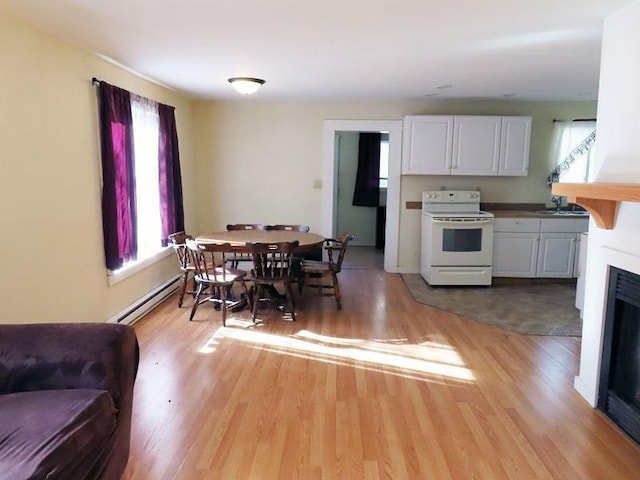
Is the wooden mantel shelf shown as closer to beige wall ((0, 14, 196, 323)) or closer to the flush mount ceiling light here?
the flush mount ceiling light

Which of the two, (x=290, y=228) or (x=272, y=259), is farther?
(x=290, y=228)

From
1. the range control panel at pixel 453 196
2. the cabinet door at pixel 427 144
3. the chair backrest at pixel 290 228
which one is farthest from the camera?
the range control panel at pixel 453 196

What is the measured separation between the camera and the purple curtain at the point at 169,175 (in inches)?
185

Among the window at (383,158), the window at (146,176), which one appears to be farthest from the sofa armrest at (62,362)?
the window at (383,158)

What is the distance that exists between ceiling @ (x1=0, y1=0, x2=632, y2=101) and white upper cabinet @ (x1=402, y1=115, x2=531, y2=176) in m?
0.82

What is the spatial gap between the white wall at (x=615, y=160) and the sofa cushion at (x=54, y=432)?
2.50m

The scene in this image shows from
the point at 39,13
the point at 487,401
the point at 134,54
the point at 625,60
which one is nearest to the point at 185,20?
the point at 39,13

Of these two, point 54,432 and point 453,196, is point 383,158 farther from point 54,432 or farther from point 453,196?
point 54,432

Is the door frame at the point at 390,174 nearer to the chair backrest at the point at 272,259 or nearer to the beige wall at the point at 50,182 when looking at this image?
the chair backrest at the point at 272,259

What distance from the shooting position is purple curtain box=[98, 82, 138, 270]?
3.53m

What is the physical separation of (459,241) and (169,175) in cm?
330

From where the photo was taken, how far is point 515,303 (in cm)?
471

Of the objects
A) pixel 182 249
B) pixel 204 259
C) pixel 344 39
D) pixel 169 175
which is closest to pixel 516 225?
pixel 344 39

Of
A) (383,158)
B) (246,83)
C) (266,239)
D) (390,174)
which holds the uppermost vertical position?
(246,83)
